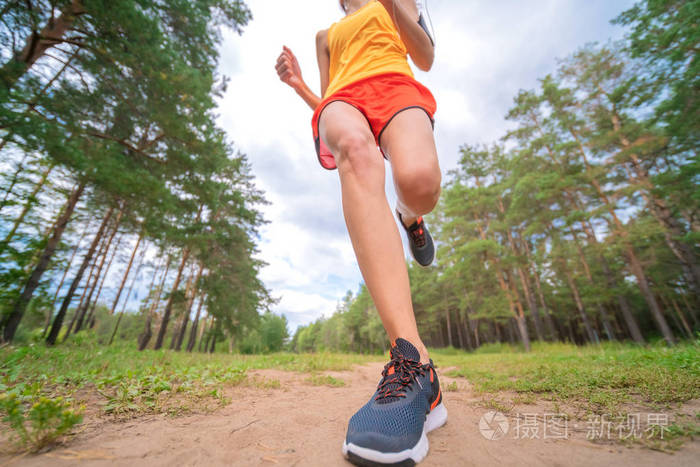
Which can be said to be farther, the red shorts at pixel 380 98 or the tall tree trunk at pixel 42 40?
the tall tree trunk at pixel 42 40

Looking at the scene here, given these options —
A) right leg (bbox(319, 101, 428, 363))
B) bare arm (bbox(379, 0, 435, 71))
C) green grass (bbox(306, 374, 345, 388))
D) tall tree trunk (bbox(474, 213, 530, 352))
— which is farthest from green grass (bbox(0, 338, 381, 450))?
tall tree trunk (bbox(474, 213, 530, 352))

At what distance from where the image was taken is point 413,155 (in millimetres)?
1298

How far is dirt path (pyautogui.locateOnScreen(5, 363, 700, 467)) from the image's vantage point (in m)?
0.70

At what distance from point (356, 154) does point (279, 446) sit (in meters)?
1.19

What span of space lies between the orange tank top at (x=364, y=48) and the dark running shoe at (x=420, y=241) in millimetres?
1035

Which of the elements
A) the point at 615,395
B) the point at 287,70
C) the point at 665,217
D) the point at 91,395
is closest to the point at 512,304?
the point at 665,217

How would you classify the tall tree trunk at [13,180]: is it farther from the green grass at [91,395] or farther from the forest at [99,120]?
the green grass at [91,395]

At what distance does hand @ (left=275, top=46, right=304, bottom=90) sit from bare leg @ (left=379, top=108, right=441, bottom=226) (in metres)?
1.01

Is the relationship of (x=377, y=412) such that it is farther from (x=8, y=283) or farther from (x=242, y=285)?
(x=242, y=285)

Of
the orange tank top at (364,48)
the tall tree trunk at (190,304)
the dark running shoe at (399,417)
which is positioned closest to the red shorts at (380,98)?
the orange tank top at (364,48)

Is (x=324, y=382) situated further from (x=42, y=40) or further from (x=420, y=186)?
(x=42, y=40)

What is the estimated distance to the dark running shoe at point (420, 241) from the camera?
2.17 m

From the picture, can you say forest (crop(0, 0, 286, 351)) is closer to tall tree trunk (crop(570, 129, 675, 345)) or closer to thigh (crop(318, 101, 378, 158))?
thigh (crop(318, 101, 378, 158))

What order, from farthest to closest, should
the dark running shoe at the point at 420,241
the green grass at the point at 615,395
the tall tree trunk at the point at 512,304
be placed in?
the tall tree trunk at the point at 512,304 < the dark running shoe at the point at 420,241 < the green grass at the point at 615,395
